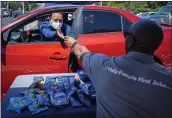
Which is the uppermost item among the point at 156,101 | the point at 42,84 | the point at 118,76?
the point at 118,76

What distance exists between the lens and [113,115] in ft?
5.73

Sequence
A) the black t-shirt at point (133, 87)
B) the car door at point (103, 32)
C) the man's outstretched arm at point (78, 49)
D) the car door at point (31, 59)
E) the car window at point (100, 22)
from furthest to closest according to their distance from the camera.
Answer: the car window at point (100, 22)
the car door at point (103, 32)
the car door at point (31, 59)
the man's outstretched arm at point (78, 49)
the black t-shirt at point (133, 87)

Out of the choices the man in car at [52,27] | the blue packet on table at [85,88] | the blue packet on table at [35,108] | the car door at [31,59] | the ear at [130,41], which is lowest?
the car door at [31,59]

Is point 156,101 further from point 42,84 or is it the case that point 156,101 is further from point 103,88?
point 42,84

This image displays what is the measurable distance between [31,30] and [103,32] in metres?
1.17

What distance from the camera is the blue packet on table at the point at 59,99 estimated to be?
87.4 inches

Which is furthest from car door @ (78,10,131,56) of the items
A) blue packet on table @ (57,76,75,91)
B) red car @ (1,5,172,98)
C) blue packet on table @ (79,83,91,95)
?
blue packet on table @ (79,83,91,95)

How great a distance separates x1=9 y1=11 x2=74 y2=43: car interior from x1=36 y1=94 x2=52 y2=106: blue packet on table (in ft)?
8.46

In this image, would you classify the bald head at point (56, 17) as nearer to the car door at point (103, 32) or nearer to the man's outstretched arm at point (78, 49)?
the car door at point (103, 32)

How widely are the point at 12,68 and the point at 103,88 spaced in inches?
120

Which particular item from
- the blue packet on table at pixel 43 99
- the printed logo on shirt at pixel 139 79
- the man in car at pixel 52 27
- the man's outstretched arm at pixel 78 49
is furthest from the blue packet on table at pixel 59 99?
the man in car at pixel 52 27

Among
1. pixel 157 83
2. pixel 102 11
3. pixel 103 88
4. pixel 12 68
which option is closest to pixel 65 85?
pixel 103 88

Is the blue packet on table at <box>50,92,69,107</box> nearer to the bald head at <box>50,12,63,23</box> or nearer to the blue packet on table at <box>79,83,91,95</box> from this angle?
the blue packet on table at <box>79,83,91,95</box>

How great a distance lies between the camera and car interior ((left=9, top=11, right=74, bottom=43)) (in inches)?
190
